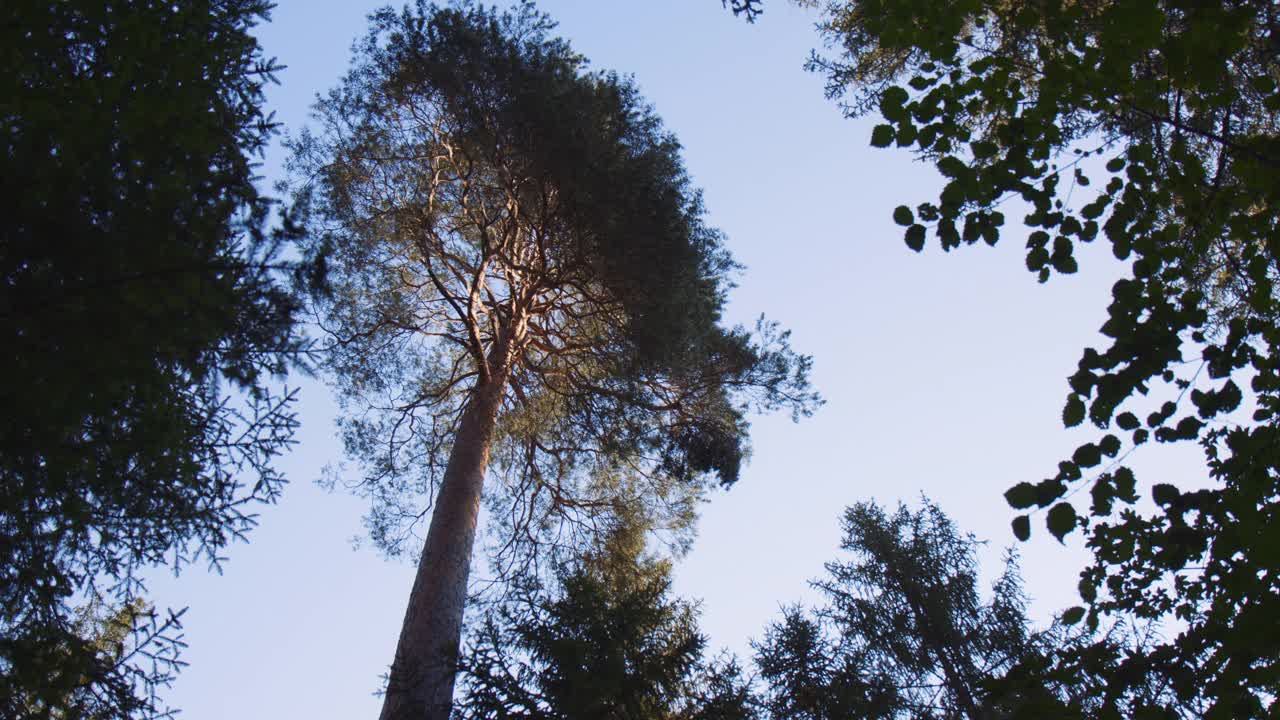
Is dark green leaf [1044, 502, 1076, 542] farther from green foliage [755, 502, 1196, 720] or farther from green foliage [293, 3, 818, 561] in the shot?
green foliage [293, 3, 818, 561]

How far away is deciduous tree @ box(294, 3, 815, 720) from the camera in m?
10.3

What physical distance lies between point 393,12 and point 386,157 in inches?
76.9

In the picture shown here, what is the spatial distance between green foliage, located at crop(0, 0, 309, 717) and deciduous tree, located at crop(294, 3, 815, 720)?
5.12 m

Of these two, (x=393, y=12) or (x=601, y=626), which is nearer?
(x=601, y=626)

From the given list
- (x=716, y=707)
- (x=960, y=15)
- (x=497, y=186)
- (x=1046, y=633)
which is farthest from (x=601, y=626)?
(x=497, y=186)

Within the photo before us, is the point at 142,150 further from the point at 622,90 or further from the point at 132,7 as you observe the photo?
the point at 622,90

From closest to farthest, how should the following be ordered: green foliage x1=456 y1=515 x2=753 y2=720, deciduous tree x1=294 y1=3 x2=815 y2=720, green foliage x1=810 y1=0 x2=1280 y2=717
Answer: green foliage x1=810 y1=0 x2=1280 y2=717
green foliage x1=456 y1=515 x2=753 y2=720
deciduous tree x1=294 y1=3 x2=815 y2=720

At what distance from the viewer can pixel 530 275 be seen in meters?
11.5

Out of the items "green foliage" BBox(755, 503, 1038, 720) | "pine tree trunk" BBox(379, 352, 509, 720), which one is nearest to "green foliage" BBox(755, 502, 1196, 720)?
"green foliage" BBox(755, 503, 1038, 720)

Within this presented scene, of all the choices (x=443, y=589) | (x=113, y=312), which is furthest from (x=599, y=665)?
(x=113, y=312)

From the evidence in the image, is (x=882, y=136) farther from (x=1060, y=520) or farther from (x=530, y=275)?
(x=530, y=275)

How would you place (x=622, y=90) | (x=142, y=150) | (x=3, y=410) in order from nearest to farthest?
(x=3, y=410) < (x=142, y=150) < (x=622, y=90)

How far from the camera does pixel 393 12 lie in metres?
11.4

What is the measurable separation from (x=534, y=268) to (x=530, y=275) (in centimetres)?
26
